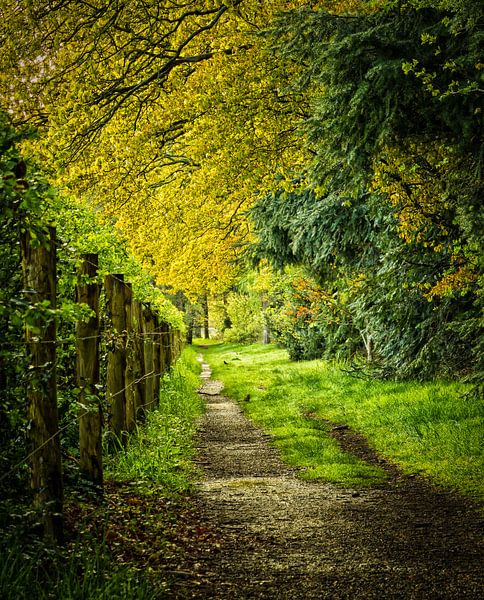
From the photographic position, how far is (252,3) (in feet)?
29.6

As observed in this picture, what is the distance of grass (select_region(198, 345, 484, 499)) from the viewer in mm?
7336

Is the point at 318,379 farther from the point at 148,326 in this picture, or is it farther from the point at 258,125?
the point at 258,125

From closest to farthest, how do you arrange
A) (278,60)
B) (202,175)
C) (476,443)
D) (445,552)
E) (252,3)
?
1. (445,552)
2. (476,443)
3. (252,3)
4. (278,60)
5. (202,175)

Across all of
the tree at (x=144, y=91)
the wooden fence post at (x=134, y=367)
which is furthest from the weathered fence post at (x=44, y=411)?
the tree at (x=144, y=91)

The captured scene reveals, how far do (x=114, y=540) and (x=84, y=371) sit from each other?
60.8 inches

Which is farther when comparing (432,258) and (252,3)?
(432,258)

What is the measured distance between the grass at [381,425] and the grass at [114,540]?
1.93 meters

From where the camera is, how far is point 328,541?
4840 millimetres

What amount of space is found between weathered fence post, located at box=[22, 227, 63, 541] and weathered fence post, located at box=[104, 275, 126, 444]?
9.49 feet

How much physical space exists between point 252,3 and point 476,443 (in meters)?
6.98

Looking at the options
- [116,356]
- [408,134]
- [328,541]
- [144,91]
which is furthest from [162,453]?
[144,91]

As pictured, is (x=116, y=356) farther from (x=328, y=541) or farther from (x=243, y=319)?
(x=243, y=319)

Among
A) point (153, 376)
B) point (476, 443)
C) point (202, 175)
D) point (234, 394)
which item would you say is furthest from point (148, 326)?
point (234, 394)

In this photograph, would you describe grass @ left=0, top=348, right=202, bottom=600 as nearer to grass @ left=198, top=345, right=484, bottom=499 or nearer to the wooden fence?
the wooden fence
